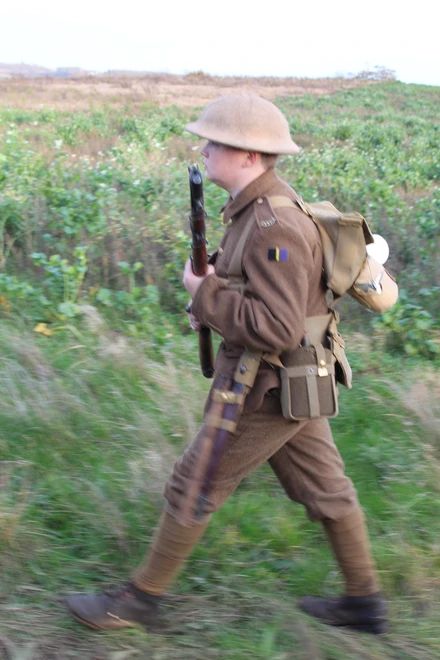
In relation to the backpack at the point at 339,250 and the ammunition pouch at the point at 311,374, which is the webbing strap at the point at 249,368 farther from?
the backpack at the point at 339,250

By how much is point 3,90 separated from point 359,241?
109ft

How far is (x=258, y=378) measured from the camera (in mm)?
2359

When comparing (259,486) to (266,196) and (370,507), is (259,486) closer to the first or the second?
(370,507)

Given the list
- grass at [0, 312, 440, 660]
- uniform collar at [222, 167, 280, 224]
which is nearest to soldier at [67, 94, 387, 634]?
uniform collar at [222, 167, 280, 224]

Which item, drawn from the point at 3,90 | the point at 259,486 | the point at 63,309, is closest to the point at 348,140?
the point at 63,309

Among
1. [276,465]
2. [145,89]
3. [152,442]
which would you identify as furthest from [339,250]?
[145,89]

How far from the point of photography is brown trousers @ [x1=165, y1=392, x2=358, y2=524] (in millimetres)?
2375

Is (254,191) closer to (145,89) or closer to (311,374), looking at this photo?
(311,374)

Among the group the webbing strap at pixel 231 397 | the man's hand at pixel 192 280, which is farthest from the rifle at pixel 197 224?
the webbing strap at pixel 231 397

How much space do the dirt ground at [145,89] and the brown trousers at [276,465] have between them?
24.3 m

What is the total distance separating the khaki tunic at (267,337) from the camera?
2.14 m

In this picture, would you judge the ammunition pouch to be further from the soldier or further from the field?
the field

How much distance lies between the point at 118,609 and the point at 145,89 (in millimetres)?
38266

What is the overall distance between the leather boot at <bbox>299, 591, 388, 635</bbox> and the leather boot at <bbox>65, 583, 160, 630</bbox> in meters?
0.64
